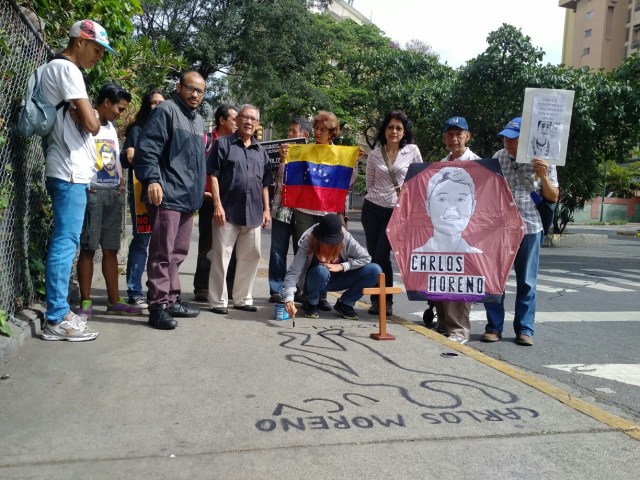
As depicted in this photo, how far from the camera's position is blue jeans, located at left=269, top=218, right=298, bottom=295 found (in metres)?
6.26

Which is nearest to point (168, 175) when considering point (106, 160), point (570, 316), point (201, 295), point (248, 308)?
point (106, 160)

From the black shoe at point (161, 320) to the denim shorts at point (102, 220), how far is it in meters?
0.68

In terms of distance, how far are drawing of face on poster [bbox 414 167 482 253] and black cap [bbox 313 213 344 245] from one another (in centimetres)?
68

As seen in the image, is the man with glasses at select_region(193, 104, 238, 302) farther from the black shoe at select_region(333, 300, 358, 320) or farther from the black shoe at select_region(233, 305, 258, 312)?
the black shoe at select_region(333, 300, 358, 320)

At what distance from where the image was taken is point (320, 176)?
6051 mm

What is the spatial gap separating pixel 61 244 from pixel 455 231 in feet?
10.2

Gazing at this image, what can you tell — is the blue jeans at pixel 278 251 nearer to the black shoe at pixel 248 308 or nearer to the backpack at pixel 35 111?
the black shoe at pixel 248 308

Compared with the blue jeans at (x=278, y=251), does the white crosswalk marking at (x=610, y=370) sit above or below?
below

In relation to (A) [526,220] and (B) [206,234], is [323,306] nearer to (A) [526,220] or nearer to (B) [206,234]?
(B) [206,234]

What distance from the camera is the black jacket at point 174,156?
4840 mm

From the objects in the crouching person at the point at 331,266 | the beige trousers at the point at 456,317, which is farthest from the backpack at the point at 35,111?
the beige trousers at the point at 456,317

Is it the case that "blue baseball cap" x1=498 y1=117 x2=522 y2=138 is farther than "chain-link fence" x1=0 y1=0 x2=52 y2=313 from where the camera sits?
Yes

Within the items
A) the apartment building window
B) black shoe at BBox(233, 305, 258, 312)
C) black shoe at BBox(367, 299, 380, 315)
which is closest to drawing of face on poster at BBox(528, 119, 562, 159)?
black shoe at BBox(367, 299, 380, 315)

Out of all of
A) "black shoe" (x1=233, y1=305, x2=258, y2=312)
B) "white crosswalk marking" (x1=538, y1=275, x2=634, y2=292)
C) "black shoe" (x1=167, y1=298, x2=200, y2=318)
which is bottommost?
"white crosswalk marking" (x1=538, y1=275, x2=634, y2=292)
